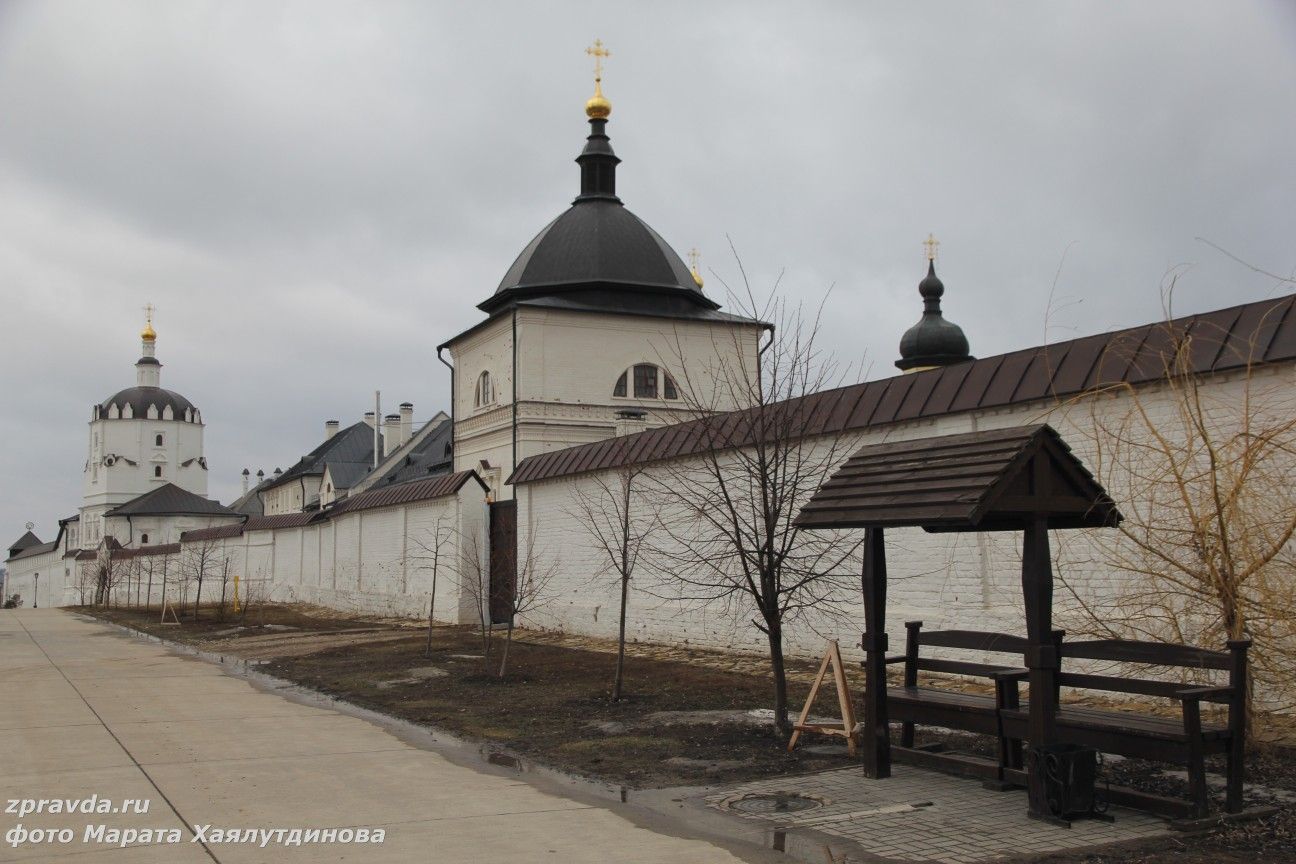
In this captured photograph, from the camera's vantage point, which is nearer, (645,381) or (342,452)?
(645,381)

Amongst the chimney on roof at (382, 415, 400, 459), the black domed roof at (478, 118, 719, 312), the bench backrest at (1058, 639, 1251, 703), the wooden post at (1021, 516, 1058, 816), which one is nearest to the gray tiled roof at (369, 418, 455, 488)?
the chimney on roof at (382, 415, 400, 459)

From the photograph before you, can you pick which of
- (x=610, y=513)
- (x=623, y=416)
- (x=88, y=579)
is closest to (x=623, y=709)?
(x=610, y=513)

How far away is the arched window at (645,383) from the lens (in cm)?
2859

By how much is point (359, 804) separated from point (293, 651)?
1203 centimetres

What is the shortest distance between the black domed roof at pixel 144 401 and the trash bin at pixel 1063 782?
9880 cm

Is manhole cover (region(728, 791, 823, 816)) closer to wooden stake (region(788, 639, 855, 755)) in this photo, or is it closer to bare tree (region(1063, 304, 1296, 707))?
wooden stake (region(788, 639, 855, 755))

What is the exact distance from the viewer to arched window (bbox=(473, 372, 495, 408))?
95.1ft

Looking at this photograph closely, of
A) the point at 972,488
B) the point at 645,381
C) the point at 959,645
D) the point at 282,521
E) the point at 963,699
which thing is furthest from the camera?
the point at 282,521

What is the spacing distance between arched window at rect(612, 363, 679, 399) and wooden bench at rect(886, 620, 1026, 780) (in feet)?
66.6

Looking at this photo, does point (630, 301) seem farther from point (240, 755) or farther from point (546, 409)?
point (240, 755)

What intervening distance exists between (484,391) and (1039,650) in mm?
24012

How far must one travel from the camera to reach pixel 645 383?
28812 mm

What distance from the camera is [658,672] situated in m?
14.2

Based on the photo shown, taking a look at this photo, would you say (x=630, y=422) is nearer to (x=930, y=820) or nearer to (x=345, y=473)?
(x=930, y=820)
